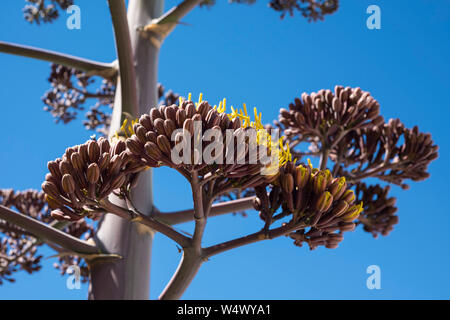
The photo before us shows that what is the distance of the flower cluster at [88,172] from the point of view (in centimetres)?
132

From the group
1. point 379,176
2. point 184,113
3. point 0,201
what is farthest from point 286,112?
point 0,201

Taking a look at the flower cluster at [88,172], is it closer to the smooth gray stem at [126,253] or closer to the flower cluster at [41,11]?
the smooth gray stem at [126,253]

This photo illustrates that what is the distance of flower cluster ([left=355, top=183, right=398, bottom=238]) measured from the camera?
266 cm

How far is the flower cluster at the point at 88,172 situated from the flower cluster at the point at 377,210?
166 centimetres

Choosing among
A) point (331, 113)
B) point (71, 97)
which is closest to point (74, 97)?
point (71, 97)

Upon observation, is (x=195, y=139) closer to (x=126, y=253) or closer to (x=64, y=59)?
(x=126, y=253)

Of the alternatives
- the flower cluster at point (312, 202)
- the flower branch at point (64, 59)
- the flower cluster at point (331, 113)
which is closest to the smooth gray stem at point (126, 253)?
the flower branch at point (64, 59)

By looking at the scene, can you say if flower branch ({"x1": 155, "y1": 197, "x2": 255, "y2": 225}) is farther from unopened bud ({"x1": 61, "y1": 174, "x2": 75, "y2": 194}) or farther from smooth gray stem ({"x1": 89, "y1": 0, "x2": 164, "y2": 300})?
unopened bud ({"x1": 61, "y1": 174, "x2": 75, "y2": 194})

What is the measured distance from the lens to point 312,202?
1434 mm

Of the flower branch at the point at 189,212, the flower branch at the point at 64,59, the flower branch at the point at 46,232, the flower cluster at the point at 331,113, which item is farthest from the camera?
the flower branch at the point at 64,59

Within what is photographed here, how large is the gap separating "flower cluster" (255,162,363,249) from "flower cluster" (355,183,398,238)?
3.91ft

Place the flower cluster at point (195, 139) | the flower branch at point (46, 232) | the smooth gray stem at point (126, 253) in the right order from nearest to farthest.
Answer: the flower cluster at point (195, 139), the flower branch at point (46, 232), the smooth gray stem at point (126, 253)

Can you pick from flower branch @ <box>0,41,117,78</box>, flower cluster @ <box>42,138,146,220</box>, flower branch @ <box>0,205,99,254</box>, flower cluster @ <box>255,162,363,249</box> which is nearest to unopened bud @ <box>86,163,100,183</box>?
flower cluster @ <box>42,138,146,220</box>

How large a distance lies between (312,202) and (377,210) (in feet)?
4.58
